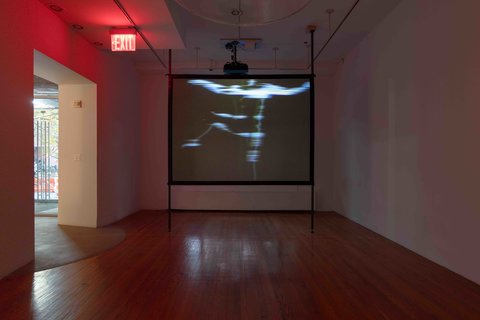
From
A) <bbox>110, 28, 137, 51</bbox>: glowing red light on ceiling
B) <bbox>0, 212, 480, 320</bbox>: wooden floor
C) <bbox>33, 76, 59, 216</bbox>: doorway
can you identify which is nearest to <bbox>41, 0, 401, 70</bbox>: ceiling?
<bbox>110, 28, 137, 51</bbox>: glowing red light on ceiling

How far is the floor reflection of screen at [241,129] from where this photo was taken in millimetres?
5336

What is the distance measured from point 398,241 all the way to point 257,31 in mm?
3976

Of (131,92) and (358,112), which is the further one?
(131,92)

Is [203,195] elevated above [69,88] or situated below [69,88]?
below

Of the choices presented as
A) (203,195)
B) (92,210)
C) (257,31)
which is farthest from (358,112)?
(92,210)

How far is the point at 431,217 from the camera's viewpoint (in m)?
3.60

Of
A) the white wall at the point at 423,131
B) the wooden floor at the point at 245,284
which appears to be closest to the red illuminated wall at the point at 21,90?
the wooden floor at the point at 245,284

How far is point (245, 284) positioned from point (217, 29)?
13.4 ft

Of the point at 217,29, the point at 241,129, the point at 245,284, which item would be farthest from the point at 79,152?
the point at 245,284

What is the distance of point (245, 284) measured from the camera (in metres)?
2.89

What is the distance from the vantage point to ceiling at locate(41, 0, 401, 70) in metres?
3.82

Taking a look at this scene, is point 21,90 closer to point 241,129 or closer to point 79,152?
point 79,152

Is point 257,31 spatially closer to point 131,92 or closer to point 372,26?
point 372,26

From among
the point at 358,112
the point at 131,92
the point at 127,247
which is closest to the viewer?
the point at 127,247
